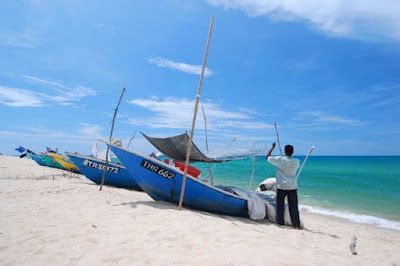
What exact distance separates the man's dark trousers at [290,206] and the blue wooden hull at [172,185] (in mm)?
931

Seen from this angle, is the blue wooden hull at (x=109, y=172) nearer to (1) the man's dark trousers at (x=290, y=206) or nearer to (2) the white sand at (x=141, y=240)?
(2) the white sand at (x=141, y=240)

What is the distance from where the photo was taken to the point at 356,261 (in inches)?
133

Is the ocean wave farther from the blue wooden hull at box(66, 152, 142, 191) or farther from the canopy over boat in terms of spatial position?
the blue wooden hull at box(66, 152, 142, 191)

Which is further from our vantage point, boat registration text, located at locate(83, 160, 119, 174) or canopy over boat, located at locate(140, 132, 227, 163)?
boat registration text, located at locate(83, 160, 119, 174)

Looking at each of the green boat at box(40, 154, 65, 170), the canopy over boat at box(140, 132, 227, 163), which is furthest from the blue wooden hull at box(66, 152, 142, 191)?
the green boat at box(40, 154, 65, 170)

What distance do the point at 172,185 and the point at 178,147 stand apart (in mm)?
1411

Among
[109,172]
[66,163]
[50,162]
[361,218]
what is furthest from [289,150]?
[50,162]

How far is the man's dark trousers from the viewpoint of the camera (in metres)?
6.00

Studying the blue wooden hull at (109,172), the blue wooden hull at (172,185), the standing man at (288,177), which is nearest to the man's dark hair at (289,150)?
the standing man at (288,177)

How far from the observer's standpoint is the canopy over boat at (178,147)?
7.07 meters

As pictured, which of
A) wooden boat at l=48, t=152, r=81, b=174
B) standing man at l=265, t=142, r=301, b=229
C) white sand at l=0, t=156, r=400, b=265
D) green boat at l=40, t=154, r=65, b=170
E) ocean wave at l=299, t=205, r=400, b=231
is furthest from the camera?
green boat at l=40, t=154, r=65, b=170

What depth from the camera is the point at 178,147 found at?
730cm

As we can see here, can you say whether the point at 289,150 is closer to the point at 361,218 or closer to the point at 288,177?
the point at 288,177

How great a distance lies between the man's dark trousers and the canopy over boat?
1925 mm
